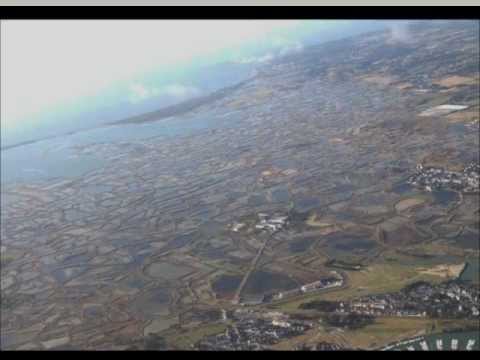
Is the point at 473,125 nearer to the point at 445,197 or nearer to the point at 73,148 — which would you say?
the point at 445,197

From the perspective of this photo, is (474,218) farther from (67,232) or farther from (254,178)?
(67,232)

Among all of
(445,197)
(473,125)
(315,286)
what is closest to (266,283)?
(315,286)

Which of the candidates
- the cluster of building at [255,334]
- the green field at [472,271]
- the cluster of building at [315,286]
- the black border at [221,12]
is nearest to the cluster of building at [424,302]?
the green field at [472,271]

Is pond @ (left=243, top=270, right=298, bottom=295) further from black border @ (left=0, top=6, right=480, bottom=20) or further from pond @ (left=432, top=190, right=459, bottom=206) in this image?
black border @ (left=0, top=6, right=480, bottom=20)

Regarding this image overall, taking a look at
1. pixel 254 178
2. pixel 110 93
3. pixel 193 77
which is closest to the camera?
pixel 254 178

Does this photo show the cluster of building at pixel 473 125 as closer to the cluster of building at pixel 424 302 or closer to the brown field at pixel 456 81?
the brown field at pixel 456 81

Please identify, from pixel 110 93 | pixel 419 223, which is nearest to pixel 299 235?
pixel 419 223

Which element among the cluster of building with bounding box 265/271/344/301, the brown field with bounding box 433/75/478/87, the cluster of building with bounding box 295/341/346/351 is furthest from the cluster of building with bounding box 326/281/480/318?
the brown field with bounding box 433/75/478/87
